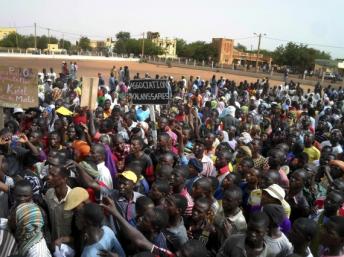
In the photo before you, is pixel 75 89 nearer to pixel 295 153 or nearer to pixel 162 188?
pixel 295 153

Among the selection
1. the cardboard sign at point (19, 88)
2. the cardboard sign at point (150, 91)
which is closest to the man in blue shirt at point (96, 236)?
the cardboard sign at point (150, 91)

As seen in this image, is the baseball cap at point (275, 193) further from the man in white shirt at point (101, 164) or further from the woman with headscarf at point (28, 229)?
the woman with headscarf at point (28, 229)

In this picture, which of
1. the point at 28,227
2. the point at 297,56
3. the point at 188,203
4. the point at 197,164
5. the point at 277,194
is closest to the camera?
the point at 28,227

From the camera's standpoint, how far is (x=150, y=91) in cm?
662

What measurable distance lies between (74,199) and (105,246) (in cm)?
62

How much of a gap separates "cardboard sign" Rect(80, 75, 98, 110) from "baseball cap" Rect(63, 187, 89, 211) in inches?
121

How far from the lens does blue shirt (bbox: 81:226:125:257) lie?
10.2ft

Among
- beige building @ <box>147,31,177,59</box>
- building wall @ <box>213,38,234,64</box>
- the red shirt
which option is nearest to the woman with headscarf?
the red shirt

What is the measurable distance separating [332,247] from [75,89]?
10717mm

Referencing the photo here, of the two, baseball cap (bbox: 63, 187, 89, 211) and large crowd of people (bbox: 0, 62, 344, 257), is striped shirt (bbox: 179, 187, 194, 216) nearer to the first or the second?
large crowd of people (bbox: 0, 62, 344, 257)

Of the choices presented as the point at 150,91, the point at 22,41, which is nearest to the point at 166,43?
the point at 22,41

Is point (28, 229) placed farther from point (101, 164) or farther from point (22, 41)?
point (22, 41)

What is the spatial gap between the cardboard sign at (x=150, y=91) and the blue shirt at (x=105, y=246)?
11.5 feet

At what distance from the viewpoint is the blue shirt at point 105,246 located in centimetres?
310
